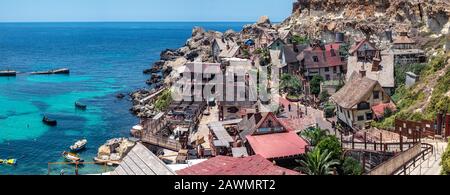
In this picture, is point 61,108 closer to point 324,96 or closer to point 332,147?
point 324,96

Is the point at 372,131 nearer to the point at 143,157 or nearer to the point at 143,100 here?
the point at 143,157

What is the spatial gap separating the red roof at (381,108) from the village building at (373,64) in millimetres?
8545

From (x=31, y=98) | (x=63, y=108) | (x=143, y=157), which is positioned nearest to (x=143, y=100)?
(x=63, y=108)

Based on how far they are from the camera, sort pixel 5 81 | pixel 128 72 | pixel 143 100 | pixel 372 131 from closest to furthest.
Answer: pixel 372 131, pixel 143 100, pixel 5 81, pixel 128 72

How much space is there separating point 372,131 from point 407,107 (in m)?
6.27

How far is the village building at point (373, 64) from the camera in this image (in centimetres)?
5061

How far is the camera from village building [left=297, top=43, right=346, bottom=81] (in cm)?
6122

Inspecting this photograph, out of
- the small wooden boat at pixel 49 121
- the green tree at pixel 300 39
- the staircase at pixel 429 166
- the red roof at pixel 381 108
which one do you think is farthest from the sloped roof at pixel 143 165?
the green tree at pixel 300 39

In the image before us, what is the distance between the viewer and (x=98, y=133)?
2216 inches

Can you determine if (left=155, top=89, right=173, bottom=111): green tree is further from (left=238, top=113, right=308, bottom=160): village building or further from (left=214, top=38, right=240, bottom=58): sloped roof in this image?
(left=238, top=113, right=308, bottom=160): village building

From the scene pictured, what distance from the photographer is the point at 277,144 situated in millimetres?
33750

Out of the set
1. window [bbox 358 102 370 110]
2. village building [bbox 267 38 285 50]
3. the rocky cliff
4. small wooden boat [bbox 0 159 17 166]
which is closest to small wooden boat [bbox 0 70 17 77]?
the rocky cliff

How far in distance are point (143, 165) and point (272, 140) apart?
22.4 m

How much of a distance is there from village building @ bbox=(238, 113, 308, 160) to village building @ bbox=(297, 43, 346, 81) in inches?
974
